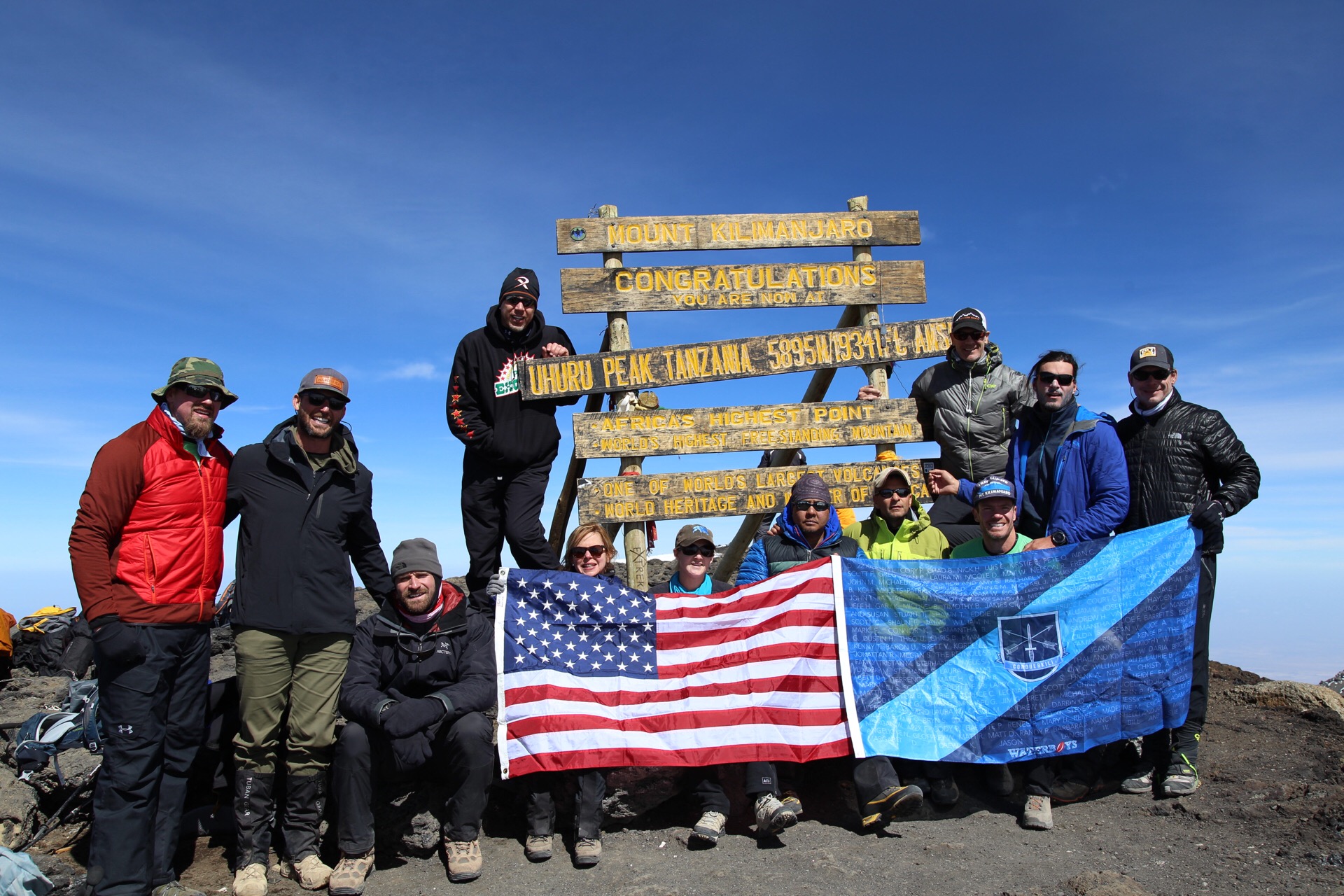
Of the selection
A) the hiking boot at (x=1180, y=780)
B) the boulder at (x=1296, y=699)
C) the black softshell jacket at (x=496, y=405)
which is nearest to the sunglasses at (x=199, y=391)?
the black softshell jacket at (x=496, y=405)

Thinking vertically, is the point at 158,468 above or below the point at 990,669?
above

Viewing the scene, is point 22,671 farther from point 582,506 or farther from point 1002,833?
point 1002,833

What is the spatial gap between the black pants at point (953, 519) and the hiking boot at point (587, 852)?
3.31 metres

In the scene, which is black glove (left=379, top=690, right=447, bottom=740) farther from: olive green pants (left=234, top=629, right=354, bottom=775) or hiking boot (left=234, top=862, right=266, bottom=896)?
hiking boot (left=234, top=862, right=266, bottom=896)

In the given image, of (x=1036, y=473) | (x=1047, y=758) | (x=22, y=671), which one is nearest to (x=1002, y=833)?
(x=1047, y=758)

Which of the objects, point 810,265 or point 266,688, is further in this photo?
point 810,265

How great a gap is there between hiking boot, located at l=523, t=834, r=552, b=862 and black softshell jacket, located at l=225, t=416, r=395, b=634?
168cm

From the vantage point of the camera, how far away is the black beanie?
7152 mm

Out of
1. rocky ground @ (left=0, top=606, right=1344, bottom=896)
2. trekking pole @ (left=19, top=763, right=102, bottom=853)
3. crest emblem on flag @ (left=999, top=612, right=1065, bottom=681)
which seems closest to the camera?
rocky ground @ (left=0, top=606, right=1344, bottom=896)

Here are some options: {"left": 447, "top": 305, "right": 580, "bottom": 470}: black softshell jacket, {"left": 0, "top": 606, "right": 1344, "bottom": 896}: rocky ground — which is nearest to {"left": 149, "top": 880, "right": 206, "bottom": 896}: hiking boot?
{"left": 0, "top": 606, "right": 1344, "bottom": 896}: rocky ground

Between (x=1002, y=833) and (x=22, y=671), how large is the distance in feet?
38.5

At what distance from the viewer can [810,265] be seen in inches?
338

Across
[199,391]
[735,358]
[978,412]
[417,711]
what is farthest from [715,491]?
[199,391]

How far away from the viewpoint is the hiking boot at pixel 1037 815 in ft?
17.4
